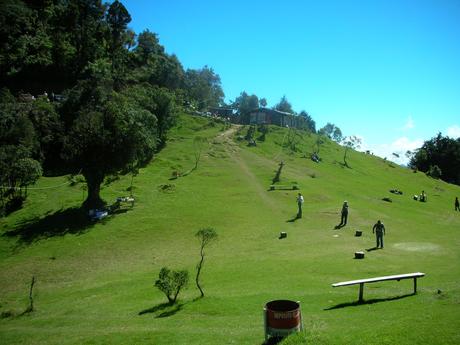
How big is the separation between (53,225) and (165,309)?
92.0 ft

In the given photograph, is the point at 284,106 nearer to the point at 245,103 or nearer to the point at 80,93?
the point at 245,103

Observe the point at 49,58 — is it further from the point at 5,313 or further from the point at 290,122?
the point at 5,313

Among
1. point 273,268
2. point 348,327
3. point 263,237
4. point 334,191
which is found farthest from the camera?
point 334,191

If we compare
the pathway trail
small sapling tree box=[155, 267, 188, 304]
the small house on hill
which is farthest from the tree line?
small sapling tree box=[155, 267, 188, 304]

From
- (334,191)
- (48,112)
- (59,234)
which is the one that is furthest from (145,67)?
(59,234)

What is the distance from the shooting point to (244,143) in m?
90.7

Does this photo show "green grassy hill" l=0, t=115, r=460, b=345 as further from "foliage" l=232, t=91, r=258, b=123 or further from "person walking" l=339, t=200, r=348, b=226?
"foliage" l=232, t=91, r=258, b=123

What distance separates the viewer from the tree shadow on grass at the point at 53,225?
1592 inches

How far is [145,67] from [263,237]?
86769mm

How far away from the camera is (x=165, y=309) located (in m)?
20.0

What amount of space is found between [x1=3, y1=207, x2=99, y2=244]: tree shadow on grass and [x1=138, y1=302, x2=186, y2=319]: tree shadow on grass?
23261 mm

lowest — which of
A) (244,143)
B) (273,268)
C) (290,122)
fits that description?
(273,268)

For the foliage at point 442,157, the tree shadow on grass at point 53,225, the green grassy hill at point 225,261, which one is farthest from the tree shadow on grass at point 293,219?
the foliage at point 442,157

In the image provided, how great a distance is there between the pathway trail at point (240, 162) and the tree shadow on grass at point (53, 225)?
20.8 metres
